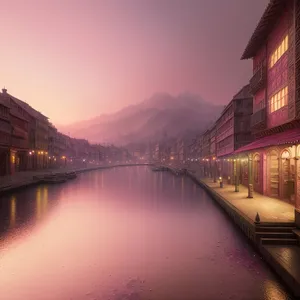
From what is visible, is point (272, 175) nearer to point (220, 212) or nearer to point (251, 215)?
point (220, 212)

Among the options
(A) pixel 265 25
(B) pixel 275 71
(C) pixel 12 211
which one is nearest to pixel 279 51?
(B) pixel 275 71

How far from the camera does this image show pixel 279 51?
929 inches

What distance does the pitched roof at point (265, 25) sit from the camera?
21.7 metres

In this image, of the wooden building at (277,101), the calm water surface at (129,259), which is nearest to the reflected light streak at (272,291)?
the calm water surface at (129,259)

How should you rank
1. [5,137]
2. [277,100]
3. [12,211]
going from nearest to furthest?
[277,100] → [12,211] → [5,137]

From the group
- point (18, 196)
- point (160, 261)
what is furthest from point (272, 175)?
point (18, 196)

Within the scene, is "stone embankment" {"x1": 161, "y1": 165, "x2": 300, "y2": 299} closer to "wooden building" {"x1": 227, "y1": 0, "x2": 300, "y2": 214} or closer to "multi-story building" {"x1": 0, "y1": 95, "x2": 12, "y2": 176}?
"wooden building" {"x1": 227, "y1": 0, "x2": 300, "y2": 214}

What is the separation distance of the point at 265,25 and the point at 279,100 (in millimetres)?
6759

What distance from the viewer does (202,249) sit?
16.0m

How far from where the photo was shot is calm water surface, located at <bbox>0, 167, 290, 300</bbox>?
1077cm

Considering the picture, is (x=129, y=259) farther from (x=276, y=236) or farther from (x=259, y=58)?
(x=259, y=58)

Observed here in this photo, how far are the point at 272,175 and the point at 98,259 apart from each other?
1736 centimetres

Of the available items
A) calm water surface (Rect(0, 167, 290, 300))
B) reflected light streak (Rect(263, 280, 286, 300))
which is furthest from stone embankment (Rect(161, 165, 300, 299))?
calm water surface (Rect(0, 167, 290, 300))

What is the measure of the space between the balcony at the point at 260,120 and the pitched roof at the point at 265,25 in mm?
6727
